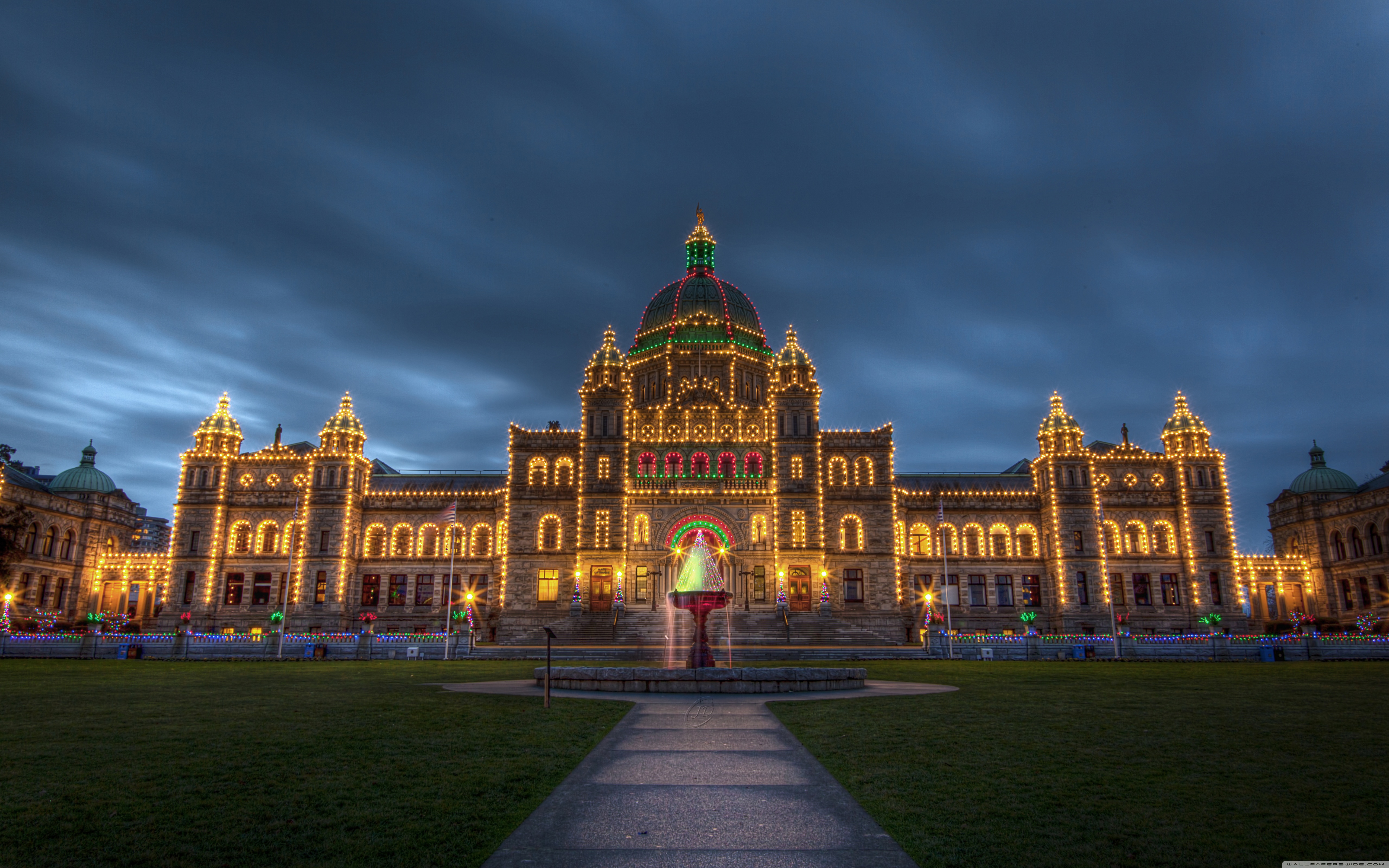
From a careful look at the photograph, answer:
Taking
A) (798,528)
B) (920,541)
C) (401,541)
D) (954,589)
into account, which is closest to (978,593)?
(954,589)

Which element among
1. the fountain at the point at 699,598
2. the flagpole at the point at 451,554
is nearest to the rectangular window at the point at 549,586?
the flagpole at the point at 451,554

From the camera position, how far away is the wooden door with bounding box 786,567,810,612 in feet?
194

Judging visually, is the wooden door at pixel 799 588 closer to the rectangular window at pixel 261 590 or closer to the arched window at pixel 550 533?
the arched window at pixel 550 533

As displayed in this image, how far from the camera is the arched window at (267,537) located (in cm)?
6688

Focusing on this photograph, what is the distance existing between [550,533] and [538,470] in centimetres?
519

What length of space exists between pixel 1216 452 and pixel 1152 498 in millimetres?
6482

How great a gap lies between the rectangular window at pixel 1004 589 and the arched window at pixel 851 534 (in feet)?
46.6

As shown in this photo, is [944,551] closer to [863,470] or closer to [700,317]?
[863,470]

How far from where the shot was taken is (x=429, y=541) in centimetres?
6906

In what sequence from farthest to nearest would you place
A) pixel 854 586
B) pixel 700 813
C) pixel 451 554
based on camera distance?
pixel 451 554
pixel 854 586
pixel 700 813

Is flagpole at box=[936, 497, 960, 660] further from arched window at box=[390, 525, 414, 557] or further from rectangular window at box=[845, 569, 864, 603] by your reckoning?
arched window at box=[390, 525, 414, 557]

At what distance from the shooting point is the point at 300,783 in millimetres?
9734

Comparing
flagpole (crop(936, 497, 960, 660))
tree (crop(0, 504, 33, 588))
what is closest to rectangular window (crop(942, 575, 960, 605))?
flagpole (crop(936, 497, 960, 660))

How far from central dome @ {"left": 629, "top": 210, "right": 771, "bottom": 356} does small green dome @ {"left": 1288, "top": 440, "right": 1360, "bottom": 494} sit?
173ft
